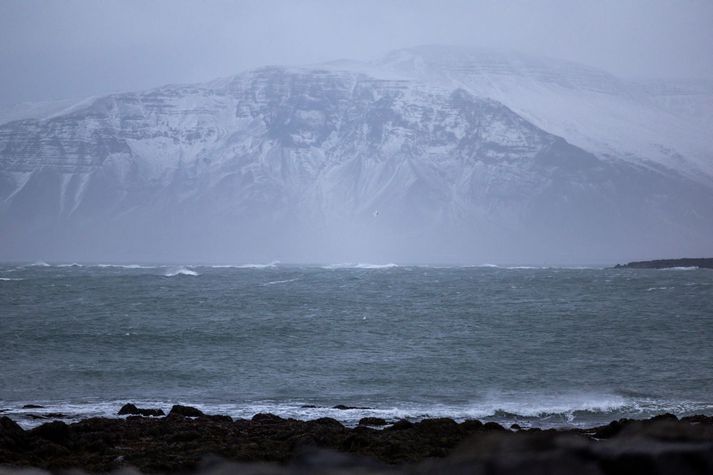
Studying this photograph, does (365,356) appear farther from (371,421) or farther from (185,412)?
(371,421)

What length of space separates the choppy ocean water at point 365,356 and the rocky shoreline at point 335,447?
3.93 m

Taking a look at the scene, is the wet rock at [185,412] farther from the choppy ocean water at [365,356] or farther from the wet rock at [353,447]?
the choppy ocean water at [365,356]

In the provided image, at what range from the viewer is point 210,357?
39.9m

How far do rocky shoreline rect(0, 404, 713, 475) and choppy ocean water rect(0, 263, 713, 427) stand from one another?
3.93 metres

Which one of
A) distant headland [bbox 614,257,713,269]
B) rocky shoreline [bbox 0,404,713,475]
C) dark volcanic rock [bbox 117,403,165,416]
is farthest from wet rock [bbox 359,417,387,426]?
distant headland [bbox 614,257,713,269]

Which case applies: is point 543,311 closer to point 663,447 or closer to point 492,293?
point 492,293

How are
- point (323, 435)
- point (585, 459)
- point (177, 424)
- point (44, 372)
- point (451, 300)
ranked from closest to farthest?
1. point (585, 459)
2. point (323, 435)
3. point (177, 424)
4. point (44, 372)
5. point (451, 300)

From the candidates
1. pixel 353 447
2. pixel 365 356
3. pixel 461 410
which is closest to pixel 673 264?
pixel 365 356

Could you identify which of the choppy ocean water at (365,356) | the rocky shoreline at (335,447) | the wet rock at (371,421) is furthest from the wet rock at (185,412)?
the wet rock at (371,421)

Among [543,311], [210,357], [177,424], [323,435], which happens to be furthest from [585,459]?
[543,311]

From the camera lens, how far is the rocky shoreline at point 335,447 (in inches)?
241

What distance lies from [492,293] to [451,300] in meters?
10.6

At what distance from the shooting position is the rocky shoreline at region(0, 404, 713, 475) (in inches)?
241

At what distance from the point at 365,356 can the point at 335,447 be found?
75.4 ft
